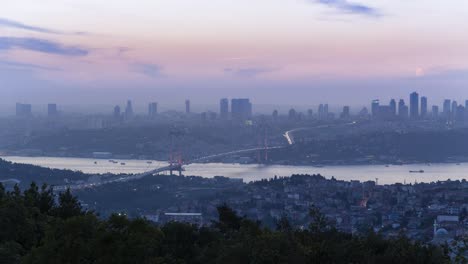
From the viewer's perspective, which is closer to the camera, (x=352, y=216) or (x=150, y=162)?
(x=352, y=216)

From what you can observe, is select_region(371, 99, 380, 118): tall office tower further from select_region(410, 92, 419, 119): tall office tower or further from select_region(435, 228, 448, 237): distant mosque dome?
select_region(435, 228, 448, 237): distant mosque dome

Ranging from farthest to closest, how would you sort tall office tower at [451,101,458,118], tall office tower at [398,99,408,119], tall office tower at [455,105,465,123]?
tall office tower at [398,99,408,119] < tall office tower at [451,101,458,118] < tall office tower at [455,105,465,123]

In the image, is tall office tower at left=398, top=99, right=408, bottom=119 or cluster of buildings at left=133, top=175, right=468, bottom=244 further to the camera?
tall office tower at left=398, top=99, right=408, bottom=119

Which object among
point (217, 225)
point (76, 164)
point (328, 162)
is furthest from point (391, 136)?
point (217, 225)

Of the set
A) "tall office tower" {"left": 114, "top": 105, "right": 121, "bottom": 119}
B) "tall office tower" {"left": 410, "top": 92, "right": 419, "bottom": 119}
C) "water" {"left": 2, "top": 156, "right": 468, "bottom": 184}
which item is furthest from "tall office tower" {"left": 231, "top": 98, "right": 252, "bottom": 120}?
"water" {"left": 2, "top": 156, "right": 468, "bottom": 184}

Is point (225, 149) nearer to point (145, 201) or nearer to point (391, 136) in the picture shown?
point (391, 136)

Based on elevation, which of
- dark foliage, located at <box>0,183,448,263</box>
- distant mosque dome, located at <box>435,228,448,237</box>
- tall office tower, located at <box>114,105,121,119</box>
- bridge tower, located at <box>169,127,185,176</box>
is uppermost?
tall office tower, located at <box>114,105,121,119</box>
